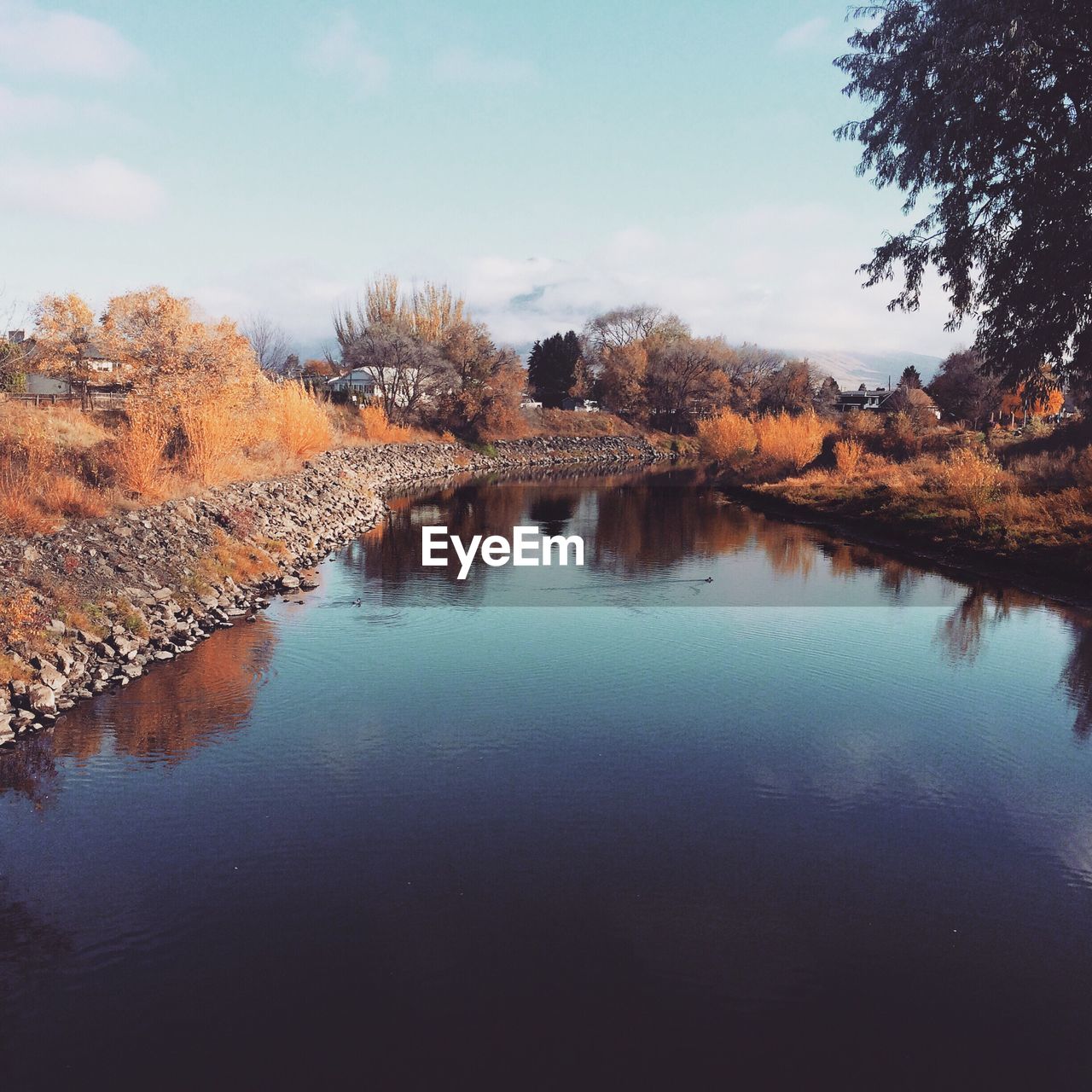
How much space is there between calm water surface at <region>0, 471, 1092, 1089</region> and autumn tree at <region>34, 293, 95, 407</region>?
2498 cm

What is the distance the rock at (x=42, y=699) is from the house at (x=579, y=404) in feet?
278

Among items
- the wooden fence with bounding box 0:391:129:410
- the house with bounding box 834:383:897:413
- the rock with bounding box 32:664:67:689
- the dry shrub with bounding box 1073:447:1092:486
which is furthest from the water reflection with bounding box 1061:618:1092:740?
the house with bounding box 834:383:897:413

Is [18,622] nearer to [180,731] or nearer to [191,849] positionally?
[180,731]

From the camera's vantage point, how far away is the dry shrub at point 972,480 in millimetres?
25922

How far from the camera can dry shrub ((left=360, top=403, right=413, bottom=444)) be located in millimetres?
54625

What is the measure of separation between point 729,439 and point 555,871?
46.4 meters

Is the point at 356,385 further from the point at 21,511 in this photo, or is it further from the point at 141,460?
the point at 21,511

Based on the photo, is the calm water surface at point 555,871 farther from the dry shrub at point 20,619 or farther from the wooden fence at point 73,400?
the wooden fence at point 73,400

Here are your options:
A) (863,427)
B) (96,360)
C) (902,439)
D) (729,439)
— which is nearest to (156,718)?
(96,360)

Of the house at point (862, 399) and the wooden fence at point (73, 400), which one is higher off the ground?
the house at point (862, 399)

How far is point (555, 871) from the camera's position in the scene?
773cm

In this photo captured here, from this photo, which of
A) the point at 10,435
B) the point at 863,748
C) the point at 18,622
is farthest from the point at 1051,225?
the point at 10,435

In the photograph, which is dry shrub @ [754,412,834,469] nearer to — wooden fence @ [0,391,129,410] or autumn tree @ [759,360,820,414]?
wooden fence @ [0,391,129,410]

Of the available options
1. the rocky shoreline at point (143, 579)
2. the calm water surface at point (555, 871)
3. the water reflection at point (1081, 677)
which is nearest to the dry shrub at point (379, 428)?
the rocky shoreline at point (143, 579)
